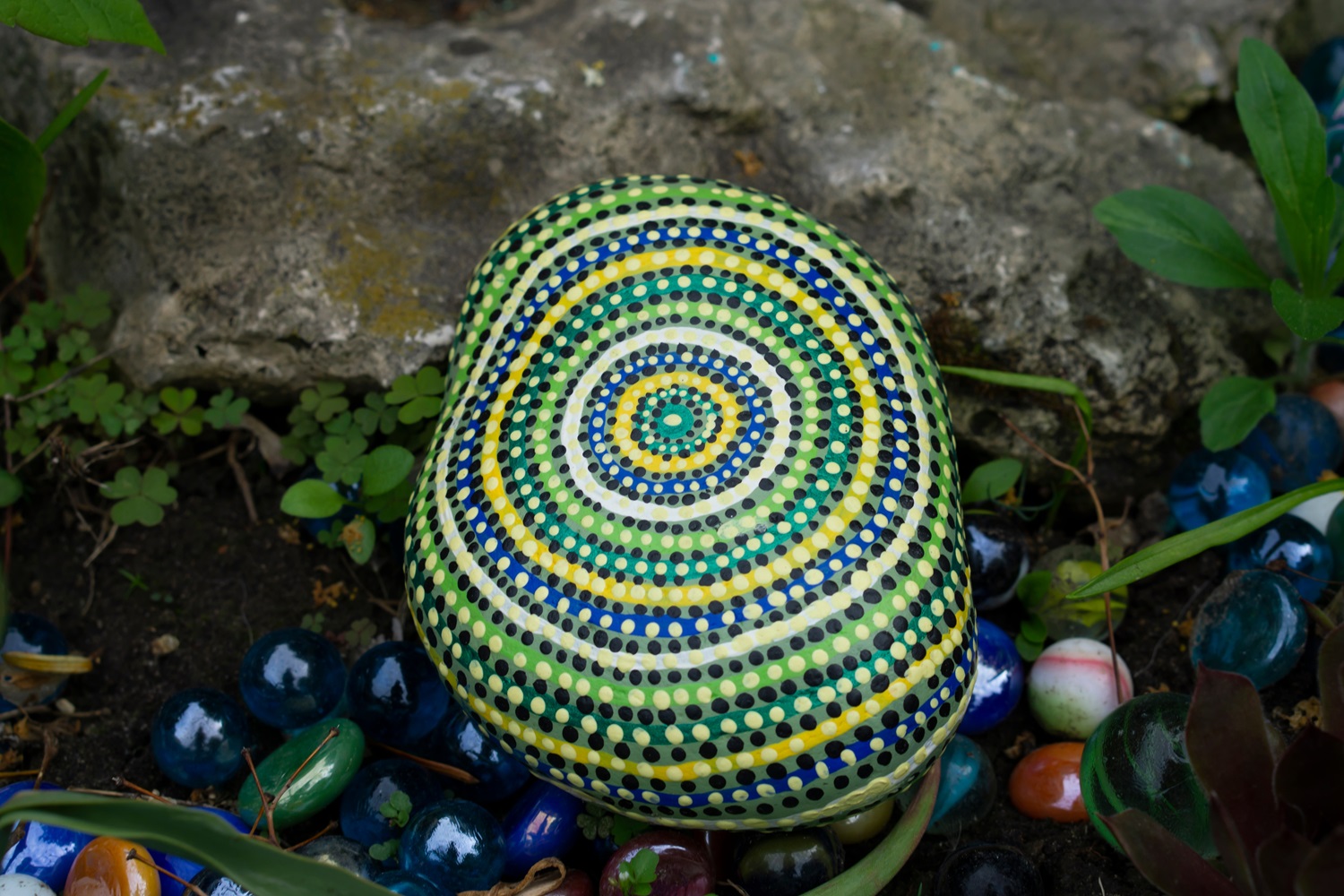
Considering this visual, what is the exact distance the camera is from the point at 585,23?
2.71 m

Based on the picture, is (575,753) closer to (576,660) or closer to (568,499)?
(576,660)

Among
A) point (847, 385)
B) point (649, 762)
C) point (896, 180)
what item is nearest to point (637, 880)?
point (649, 762)

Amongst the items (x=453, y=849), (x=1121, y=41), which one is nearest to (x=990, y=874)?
(x=453, y=849)

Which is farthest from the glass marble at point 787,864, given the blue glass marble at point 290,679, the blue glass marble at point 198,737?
the blue glass marble at point 198,737

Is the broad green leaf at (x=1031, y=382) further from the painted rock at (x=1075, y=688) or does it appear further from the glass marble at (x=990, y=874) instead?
the glass marble at (x=990, y=874)

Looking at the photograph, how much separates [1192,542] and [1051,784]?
19.5 inches

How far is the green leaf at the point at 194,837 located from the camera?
130cm

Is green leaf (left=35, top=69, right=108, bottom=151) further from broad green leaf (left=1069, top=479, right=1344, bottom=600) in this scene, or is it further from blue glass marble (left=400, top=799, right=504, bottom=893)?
broad green leaf (left=1069, top=479, right=1344, bottom=600)

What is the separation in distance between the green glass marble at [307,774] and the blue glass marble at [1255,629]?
60.9 inches

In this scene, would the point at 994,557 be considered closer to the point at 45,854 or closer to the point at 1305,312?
the point at 1305,312

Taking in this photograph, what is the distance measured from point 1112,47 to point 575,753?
252 centimetres

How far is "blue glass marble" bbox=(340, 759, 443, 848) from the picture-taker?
5.95 feet

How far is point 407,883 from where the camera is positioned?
1692 mm

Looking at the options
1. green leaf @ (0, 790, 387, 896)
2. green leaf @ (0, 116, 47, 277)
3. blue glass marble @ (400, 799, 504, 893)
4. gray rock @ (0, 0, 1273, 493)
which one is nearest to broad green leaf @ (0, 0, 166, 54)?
green leaf @ (0, 116, 47, 277)
